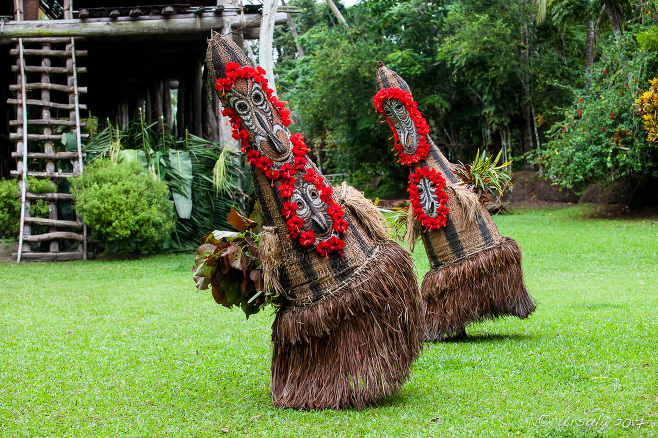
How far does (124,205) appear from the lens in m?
11.1

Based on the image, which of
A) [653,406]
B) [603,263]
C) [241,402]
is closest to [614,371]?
[653,406]

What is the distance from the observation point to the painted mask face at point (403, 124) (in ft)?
17.5

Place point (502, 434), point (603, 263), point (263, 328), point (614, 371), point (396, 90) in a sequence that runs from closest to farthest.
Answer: point (502, 434) → point (614, 371) → point (396, 90) → point (263, 328) → point (603, 263)

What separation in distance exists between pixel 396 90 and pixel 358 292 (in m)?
2.13

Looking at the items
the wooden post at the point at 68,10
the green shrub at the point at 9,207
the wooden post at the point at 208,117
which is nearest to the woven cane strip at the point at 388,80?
the green shrub at the point at 9,207

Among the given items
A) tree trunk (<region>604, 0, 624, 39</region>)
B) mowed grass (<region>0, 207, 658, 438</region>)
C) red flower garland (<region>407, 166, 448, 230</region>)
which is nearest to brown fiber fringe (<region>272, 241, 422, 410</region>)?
mowed grass (<region>0, 207, 658, 438</region>)

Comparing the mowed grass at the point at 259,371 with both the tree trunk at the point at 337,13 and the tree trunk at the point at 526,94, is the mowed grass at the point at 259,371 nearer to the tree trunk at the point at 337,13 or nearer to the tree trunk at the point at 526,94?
the tree trunk at the point at 526,94

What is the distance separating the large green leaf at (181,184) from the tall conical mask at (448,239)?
7682 mm

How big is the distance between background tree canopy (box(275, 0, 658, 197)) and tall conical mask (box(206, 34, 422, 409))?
1305 centimetres

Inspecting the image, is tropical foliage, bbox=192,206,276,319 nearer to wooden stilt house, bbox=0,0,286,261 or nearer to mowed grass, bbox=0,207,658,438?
mowed grass, bbox=0,207,658,438

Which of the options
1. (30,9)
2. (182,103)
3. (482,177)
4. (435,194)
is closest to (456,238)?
(435,194)

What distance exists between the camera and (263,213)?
12.8 feet

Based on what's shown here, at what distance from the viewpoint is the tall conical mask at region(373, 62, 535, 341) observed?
536cm

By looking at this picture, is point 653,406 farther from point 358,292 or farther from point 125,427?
point 125,427
